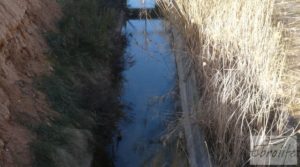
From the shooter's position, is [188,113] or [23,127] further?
[188,113]

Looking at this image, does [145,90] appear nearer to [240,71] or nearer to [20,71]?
[20,71]

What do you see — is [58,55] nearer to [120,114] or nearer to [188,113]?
[120,114]

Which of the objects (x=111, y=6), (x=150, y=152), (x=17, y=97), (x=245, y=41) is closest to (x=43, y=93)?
(x=17, y=97)

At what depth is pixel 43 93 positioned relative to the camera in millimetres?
4848

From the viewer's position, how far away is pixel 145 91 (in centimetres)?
650

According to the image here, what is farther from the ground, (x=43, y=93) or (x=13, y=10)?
(x=13, y=10)

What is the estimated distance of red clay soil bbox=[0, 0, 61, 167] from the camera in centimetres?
397

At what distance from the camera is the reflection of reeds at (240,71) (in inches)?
156

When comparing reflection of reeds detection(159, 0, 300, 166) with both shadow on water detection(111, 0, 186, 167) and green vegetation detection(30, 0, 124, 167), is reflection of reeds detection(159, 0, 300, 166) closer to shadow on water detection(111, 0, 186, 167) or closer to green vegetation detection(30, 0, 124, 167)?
shadow on water detection(111, 0, 186, 167)

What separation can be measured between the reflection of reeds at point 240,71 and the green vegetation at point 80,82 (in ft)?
3.76

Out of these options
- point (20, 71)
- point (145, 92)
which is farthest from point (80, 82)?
point (145, 92)

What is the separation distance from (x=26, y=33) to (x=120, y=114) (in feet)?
4.75

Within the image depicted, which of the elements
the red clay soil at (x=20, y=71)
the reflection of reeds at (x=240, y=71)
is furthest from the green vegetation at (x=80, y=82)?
the reflection of reeds at (x=240, y=71)

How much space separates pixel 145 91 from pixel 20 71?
209 cm
